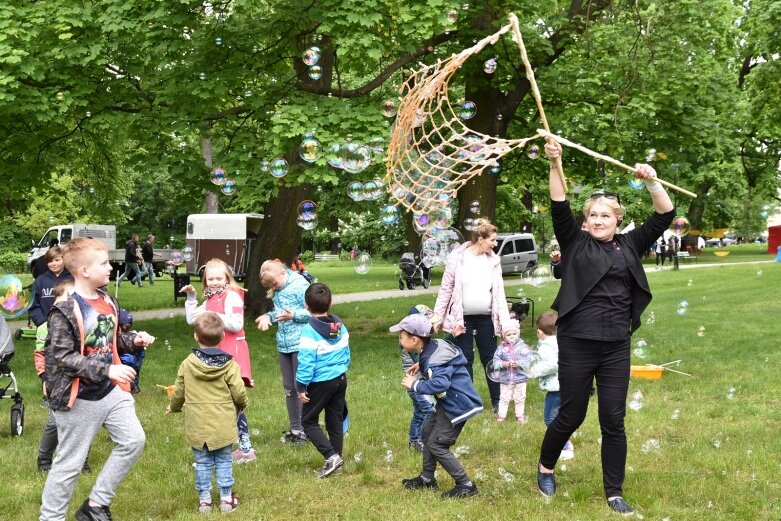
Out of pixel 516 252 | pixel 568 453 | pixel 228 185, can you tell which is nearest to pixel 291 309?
pixel 568 453

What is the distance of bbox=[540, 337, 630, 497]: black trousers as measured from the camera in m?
5.07

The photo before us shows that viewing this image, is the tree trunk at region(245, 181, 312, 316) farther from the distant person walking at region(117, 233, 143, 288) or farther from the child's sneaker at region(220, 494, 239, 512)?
the distant person walking at region(117, 233, 143, 288)

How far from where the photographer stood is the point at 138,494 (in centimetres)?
570

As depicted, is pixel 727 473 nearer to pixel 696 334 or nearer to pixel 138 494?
pixel 138 494

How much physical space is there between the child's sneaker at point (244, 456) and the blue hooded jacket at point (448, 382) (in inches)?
71.1

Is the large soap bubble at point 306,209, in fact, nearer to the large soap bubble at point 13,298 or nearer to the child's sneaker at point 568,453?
the large soap bubble at point 13,298

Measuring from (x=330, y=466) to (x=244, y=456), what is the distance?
87 cm

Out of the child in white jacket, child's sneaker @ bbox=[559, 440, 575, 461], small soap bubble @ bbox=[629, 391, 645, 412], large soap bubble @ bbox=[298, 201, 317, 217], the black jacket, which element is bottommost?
child's sneaker @ bbox=[559, 440, 575, 461]

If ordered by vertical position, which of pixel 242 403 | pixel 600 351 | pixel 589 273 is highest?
pixel 589 273

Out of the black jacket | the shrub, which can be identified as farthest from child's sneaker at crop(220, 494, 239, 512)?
the shrub

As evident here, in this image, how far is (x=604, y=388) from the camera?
16.8 feet

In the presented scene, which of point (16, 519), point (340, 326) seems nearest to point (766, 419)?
point (340, 326)

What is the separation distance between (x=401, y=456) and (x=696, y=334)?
28.7 feet

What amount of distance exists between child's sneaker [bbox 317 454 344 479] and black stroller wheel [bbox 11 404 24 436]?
311cm
